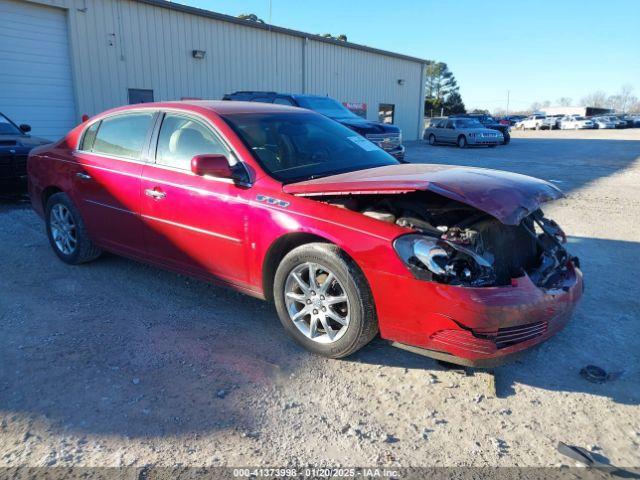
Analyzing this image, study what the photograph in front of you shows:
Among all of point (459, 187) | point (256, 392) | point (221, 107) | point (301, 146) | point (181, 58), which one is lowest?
point (256, 392)

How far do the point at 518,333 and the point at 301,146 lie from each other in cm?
224

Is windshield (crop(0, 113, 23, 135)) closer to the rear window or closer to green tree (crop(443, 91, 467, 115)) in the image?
the rear window

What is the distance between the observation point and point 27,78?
1239 centimetres

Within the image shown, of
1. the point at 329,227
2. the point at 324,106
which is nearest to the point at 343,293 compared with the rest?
the point at 329,227

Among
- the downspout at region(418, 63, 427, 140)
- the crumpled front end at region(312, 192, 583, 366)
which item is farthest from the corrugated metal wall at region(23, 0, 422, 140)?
the crumpled front end at region(312, 192, 583, 366)

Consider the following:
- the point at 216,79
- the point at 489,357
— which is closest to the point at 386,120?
the point at 216,79

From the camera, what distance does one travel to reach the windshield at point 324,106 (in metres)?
12.3

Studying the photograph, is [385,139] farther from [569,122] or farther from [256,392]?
[569,122]

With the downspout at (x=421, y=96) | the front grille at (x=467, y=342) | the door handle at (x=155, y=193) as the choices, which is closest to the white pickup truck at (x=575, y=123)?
the downspout at (x=421, y=96)

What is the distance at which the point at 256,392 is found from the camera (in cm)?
291

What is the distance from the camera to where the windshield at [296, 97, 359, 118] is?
12320 mm

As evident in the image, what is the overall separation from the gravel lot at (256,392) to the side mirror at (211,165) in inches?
45.9

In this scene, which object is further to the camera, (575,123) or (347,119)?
(575,123)

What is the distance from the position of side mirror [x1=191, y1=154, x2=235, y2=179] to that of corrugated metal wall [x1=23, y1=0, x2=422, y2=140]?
11.9 meters
